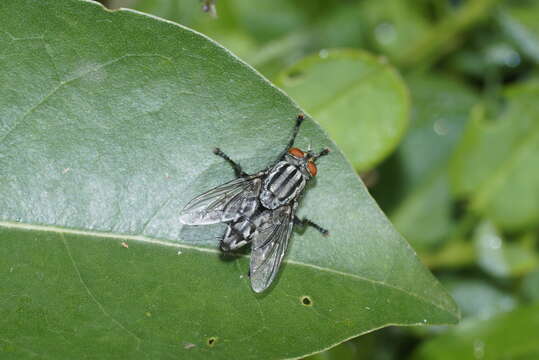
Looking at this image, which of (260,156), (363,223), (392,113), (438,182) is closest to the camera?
(363,223)

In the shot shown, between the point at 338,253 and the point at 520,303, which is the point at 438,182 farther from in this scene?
the point at 338,253

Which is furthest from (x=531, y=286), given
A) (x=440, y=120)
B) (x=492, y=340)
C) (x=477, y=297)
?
(x=440, y=120)

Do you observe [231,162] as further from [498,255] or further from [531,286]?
[531,286]

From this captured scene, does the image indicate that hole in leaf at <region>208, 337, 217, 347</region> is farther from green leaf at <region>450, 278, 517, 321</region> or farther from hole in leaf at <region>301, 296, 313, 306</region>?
green leaf at <region>450, 278, 517, 321</region>

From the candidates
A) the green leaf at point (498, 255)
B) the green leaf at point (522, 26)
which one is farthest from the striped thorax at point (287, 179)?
the green leaf at point (522, 26)

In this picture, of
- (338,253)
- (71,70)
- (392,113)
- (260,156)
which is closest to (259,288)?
(338,253)

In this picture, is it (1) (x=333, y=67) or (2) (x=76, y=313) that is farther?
(1) (x=333, y=67)

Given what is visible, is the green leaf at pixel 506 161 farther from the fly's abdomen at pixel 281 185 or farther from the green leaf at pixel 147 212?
the green leaf at pixel 147 212
